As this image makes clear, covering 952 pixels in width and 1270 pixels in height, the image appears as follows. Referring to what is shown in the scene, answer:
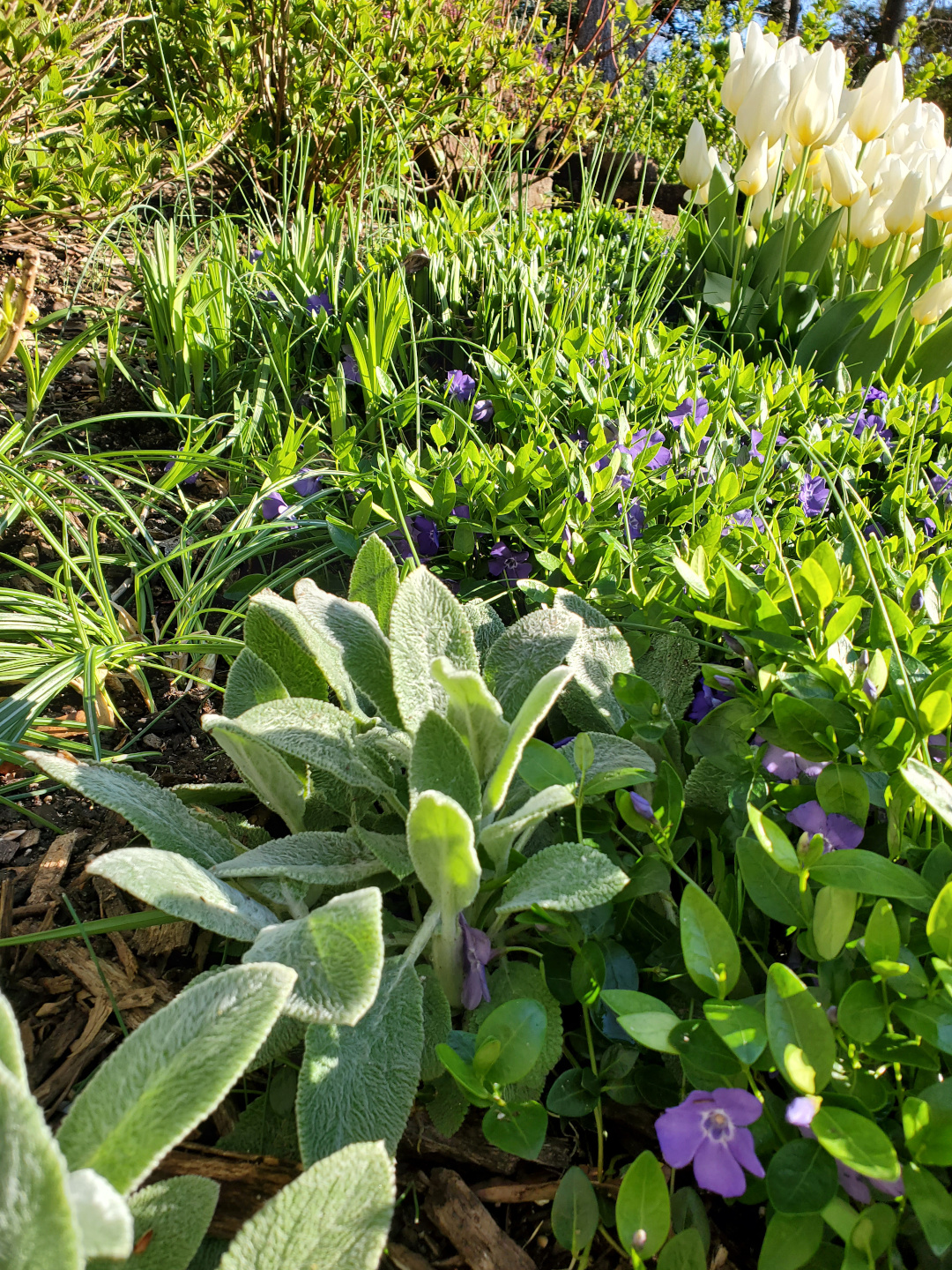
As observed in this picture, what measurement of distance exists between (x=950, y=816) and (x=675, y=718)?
40 cm

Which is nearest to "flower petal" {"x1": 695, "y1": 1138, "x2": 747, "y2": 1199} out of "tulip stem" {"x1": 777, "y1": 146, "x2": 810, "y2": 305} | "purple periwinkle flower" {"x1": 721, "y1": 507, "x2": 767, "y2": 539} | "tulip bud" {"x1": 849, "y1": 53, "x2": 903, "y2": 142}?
"purple periwinkle flower" {"x1": 721, "y1": 507, "x2": 767, "y2": 539}

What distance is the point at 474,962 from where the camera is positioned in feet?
A: 2.64

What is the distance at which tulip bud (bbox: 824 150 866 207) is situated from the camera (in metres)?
2.27

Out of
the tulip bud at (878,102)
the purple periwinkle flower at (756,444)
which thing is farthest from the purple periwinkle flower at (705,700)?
the tulip bud at (878,102)

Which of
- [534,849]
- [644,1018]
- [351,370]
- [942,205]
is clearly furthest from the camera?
[942,205]

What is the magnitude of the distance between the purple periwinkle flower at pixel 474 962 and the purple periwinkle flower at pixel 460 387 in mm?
1183

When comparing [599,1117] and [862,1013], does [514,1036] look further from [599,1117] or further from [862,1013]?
[862,1013]

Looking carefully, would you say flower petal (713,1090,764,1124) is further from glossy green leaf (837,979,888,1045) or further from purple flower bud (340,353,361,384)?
purple flower bud (340,353,361,384)

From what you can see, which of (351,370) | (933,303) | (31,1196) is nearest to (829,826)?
(31,1196)

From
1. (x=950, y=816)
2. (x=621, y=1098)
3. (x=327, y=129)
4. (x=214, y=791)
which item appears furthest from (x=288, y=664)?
(x=327, y=129)

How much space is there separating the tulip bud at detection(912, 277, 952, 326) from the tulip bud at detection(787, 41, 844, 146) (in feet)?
1.70

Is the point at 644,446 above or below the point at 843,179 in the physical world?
below

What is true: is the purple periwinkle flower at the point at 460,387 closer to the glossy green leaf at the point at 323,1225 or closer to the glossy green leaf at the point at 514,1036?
the glossy green leaf at the point at 514,1036

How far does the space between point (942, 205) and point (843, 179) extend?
0.31 metres
